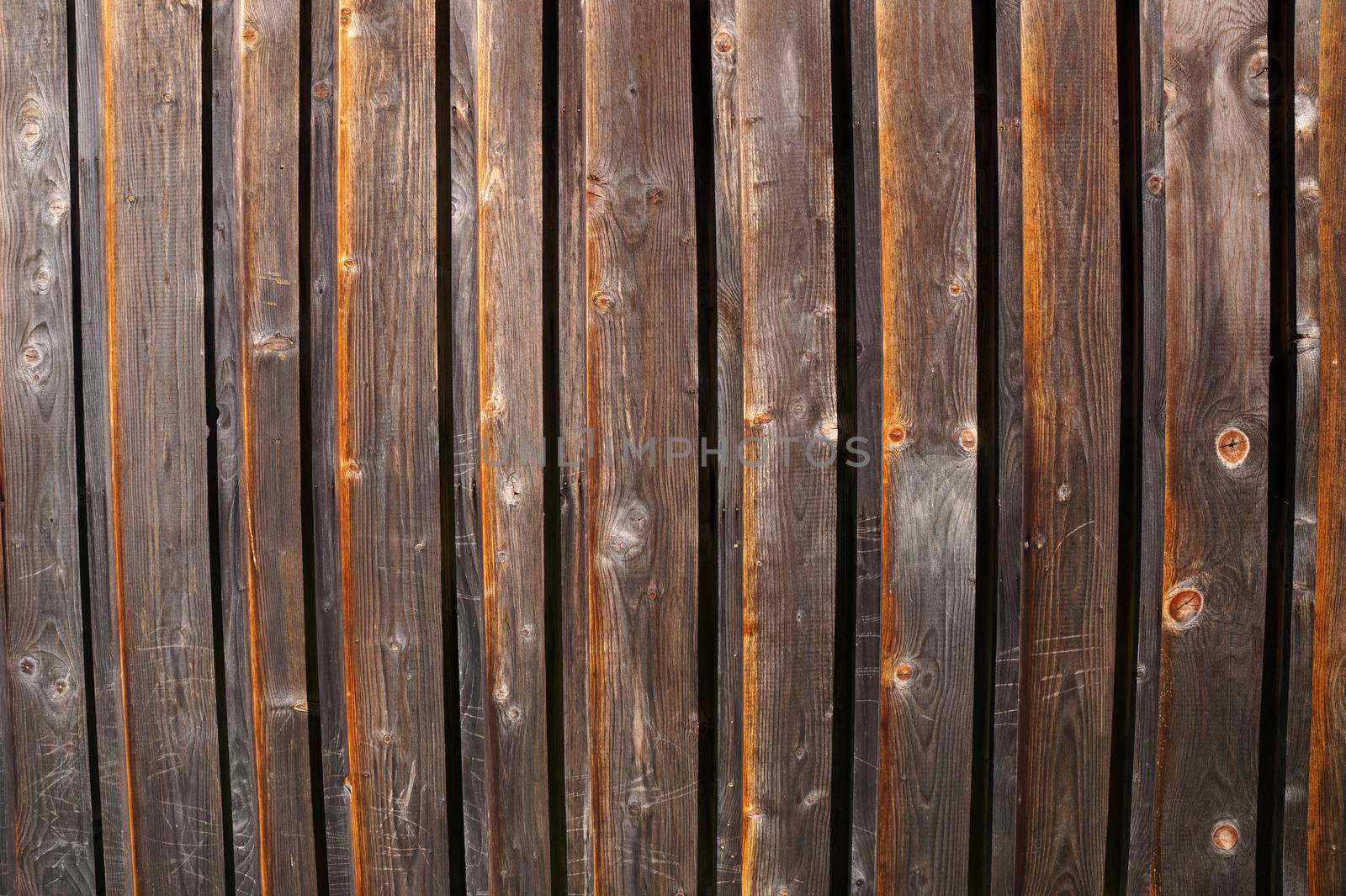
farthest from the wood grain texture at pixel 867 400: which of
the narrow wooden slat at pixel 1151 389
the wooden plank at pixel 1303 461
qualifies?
the wooden plank at pixel 1303 461

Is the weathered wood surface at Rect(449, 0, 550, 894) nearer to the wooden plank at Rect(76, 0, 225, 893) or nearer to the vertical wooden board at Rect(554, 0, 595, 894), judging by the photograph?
the vertical wooden board at Rect(554, 0, 595, 894)

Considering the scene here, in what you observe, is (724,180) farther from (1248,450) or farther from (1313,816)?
(1313,816)

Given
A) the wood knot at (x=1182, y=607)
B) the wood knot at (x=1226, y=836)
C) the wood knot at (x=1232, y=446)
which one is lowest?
the wood knot at (x=1226, y=836)

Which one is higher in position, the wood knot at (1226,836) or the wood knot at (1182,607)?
the wood knot at (1182,607)

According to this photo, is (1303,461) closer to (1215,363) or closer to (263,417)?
(1215,363)

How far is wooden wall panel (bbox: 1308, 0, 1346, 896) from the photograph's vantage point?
4.90 feet

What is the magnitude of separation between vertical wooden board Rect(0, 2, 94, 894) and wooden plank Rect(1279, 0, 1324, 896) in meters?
3.13

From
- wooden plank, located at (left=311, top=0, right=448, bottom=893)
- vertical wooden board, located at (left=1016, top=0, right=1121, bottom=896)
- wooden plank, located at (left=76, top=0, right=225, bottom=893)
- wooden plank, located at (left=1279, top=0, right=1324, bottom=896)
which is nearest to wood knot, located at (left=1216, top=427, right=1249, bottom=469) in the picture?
wooden plank, located at (left=1279, top=0, right=1324, bottom=896)

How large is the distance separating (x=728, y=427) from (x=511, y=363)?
56cm

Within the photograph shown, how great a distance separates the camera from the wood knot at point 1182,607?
1518 mm

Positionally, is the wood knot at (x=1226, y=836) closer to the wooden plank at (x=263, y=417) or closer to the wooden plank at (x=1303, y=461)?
the wooden plank at (x=1303, y=461)

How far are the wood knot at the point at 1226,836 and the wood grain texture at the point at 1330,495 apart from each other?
188 millimetres

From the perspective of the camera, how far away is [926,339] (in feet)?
4.95

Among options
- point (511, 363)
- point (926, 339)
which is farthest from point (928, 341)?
point (511, 363)
